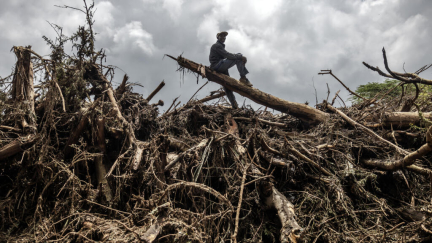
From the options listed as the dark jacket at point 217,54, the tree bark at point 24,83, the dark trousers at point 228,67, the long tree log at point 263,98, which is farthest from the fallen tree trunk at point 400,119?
the tree bark at point 24,83

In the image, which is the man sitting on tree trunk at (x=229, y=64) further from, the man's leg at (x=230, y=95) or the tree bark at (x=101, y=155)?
the tree bark at (x=101, y=155)

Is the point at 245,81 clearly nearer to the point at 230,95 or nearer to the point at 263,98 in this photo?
the point at 230,95

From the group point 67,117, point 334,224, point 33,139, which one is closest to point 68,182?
point 33,139

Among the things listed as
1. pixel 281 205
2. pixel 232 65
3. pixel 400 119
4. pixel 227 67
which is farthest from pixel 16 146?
pixel 400 119

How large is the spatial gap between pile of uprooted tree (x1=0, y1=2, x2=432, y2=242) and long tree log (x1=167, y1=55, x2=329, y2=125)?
2.30ft

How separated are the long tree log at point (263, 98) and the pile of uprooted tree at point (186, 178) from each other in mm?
701

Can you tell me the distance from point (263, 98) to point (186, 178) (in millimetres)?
3300

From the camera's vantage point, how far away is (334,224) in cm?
368

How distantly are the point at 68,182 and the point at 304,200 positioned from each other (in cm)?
340

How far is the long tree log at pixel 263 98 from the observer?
634 centimetres

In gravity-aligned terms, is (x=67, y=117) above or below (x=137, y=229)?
above

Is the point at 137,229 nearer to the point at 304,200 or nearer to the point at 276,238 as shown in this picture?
the point at 276,238

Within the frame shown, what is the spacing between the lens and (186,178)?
4098mm

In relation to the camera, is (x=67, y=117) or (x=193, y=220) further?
(x=67, y=117)
